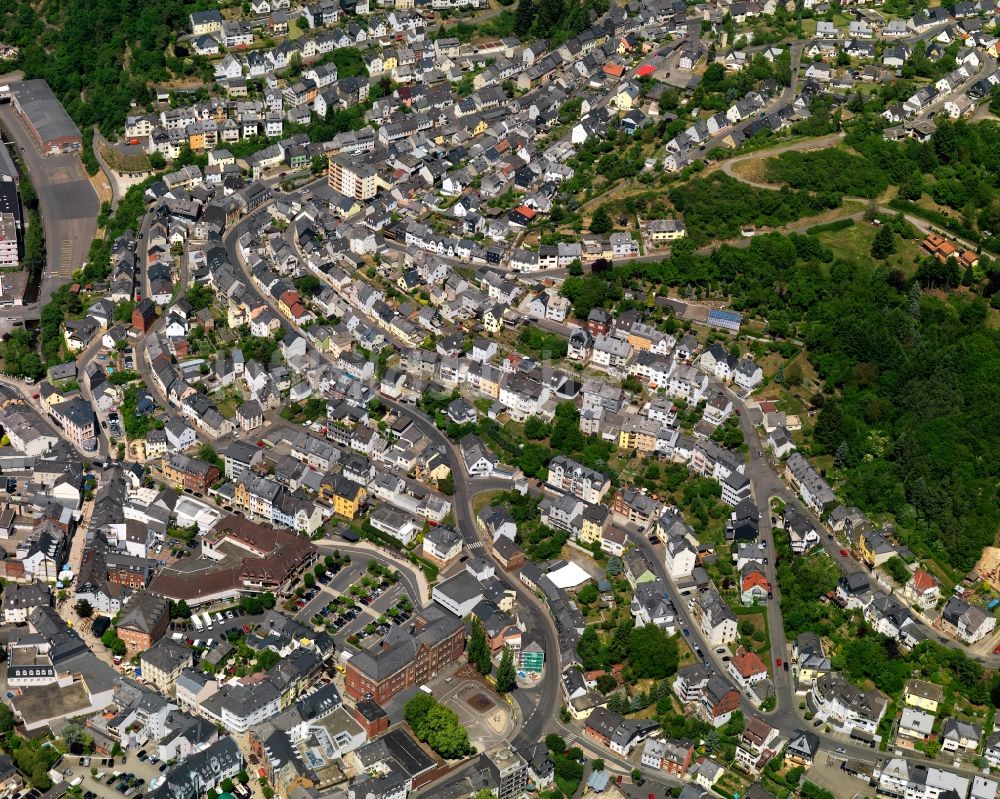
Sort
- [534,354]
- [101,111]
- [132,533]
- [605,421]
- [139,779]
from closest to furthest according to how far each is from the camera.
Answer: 1. [139,779]
2. [132,533]
3. [605,421]
4. [534,354]
5. [101,111]

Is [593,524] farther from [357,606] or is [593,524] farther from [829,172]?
[829,172]

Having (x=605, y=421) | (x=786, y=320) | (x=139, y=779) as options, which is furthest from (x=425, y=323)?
(x=139, y=779)

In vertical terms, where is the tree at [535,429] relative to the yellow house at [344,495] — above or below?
above

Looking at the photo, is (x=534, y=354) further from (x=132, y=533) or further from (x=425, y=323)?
(x=132, y=533)

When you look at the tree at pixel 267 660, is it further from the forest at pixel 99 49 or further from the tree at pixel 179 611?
the forest at pixel 99 49

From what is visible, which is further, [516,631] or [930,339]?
[930,339]

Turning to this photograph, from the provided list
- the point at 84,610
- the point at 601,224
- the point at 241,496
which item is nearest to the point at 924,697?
the point at 241,496

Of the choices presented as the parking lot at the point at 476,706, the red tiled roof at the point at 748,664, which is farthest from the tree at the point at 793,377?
the parking lot at the point at 476,706
